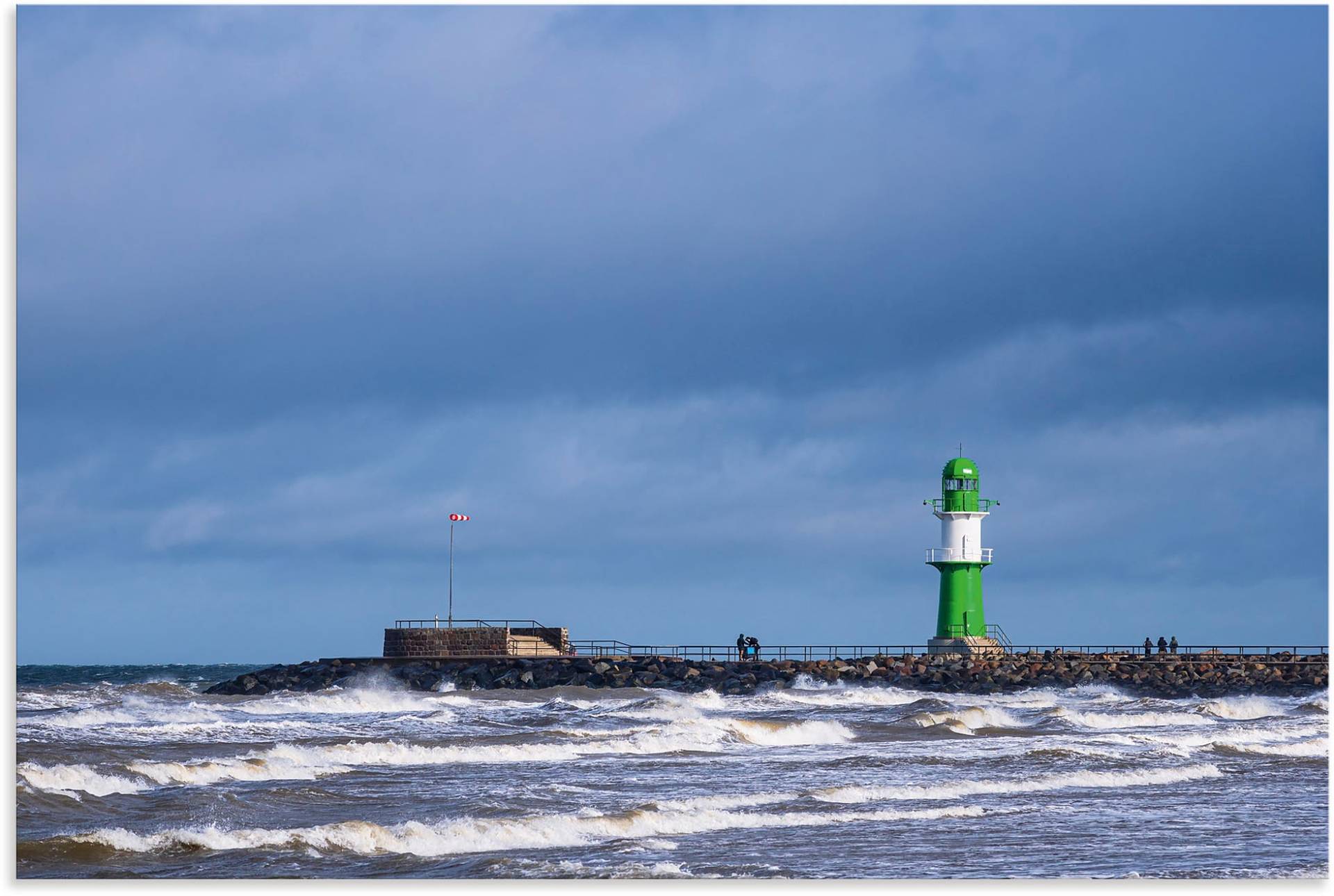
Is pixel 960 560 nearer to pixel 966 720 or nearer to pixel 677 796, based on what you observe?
pixel 966 720

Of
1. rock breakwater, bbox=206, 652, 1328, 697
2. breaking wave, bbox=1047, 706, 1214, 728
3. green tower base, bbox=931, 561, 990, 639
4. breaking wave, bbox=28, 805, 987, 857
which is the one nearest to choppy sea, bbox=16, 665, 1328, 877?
breaking wave, bbox=28, 805, 987, 857

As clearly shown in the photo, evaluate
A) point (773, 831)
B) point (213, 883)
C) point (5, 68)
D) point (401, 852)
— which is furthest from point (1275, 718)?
point (5, 68)

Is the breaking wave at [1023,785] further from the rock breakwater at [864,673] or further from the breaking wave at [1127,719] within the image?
the rock breakwater at [864,673]

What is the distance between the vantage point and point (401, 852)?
41.0 feet

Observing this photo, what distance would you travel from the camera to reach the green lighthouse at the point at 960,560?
1667 inches

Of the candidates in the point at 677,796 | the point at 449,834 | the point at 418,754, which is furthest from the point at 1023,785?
the point at 418,754

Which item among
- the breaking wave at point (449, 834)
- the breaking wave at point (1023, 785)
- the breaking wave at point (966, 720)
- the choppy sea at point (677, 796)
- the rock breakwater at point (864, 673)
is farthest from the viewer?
the rock breakwater at point (864, 673)

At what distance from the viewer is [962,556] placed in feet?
139

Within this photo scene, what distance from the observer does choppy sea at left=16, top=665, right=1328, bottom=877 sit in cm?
1190

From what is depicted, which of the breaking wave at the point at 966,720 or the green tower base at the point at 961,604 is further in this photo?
the green tower base at the point at 961,604

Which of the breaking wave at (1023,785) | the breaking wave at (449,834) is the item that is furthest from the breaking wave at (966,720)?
the breaking wave at (449,834)

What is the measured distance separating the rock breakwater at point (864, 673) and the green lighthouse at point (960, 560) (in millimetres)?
725

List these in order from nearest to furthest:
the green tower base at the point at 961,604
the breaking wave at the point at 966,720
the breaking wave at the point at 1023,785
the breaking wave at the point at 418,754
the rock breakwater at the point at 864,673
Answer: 1. the breaking wave at the point at 1023,785
2. the breaking wave at the point at 418,754
3. the breaking wave at the point at 966,720
4. the rock breakwater at the point at 864,673
5. the green tower base at the point at 961,604

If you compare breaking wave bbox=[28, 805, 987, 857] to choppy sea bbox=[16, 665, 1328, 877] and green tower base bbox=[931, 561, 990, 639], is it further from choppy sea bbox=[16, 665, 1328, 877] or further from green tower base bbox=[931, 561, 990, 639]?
green tower base bbox=[931, 561, 990, 639]
